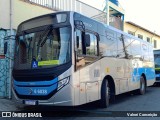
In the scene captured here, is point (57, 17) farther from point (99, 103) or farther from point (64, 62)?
point (99, 103)

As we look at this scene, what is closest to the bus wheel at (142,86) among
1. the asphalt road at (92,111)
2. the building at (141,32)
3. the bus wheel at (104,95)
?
the asphalt road at (92,111)

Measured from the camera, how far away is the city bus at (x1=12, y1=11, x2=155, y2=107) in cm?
766

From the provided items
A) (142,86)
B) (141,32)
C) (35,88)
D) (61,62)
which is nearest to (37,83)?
(35,88)

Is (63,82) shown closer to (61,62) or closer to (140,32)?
(61,62)

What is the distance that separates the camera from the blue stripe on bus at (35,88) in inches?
302

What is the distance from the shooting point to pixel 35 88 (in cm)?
796

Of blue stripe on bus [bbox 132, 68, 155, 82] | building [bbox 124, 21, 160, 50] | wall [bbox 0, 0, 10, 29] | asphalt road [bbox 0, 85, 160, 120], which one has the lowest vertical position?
asphalt road [bbox 0, 85, 160, 120]

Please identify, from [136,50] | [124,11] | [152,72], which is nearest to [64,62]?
[136,50]

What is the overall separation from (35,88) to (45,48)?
1.19 m

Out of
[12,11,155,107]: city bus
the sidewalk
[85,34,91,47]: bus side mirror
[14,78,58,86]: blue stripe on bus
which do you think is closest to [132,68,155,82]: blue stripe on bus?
[12,11,155,107]: city bus

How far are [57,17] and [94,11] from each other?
10.4 m

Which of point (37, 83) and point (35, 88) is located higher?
point (37, 83)

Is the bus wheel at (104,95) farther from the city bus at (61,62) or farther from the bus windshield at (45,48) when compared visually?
the bus windshield at (45,48)

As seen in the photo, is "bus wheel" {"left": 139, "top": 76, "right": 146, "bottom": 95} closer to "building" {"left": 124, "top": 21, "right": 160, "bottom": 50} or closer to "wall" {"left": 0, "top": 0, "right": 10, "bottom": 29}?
"wall" {"left": 0, "top": 0, "right": 10, "bottom": 29}
